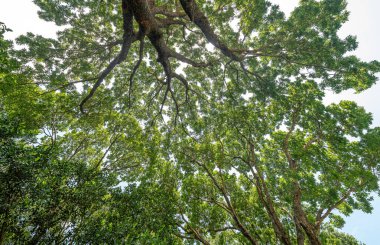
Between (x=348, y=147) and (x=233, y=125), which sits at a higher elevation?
(x=233, y=125)

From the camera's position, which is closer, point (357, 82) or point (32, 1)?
point (357, 82)

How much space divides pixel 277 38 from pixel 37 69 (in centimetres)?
1010

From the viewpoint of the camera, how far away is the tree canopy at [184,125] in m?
6.54

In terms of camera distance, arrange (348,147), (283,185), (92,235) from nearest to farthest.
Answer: (92,235)
(348,147)
(283,185)

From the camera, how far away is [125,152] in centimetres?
1473

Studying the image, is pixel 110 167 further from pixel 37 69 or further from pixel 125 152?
pixel 37 69

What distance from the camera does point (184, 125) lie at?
12.9 m

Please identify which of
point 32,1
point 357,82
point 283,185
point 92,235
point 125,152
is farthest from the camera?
point 125,152

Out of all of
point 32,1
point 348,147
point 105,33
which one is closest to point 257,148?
point 348,147

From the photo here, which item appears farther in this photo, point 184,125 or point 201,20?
point 184,125

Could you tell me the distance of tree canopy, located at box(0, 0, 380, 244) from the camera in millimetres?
6539

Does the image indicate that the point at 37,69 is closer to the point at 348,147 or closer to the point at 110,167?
the point at 110,167

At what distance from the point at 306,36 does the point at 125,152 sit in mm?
12869

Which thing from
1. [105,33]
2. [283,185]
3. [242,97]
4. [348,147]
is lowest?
[283,185]
